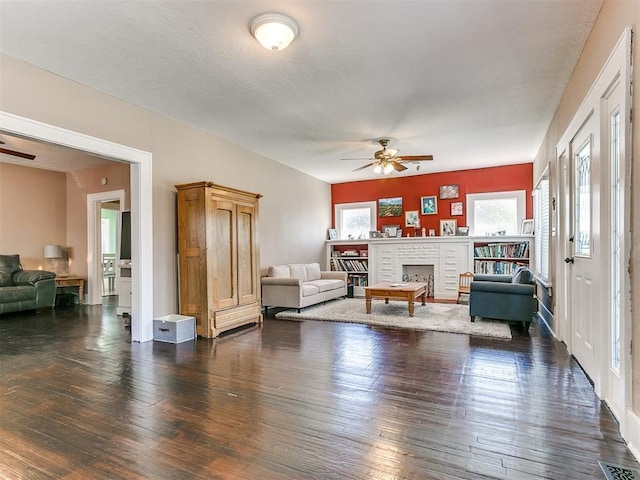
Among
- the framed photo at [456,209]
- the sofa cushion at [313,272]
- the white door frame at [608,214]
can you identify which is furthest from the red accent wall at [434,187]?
the white door frame at [608,214]

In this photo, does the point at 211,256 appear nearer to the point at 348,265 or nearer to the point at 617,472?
the point at 617,472

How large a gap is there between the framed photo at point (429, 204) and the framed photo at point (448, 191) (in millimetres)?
188

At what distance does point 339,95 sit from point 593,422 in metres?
3.44

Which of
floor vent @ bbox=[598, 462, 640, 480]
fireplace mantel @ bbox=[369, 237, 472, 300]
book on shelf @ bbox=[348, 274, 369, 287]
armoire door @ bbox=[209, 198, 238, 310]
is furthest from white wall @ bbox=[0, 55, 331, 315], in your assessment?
floor vent @ bbox=[598, 462, 640, 480]

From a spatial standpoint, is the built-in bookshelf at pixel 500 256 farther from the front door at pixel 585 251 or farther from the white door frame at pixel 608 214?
the white door frame at pixel 608 214

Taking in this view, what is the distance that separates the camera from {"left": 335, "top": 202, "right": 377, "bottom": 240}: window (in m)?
8.47

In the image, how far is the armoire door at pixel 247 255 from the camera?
484 centimetres

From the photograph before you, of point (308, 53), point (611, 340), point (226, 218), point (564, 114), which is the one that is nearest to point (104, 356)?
point (226, 218)

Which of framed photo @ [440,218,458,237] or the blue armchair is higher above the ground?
framed photo @ [440,218,458,237]

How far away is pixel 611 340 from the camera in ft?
7.67

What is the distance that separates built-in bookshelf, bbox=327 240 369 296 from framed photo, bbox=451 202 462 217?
2.01m

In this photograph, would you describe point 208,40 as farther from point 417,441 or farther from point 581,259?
point 581,259

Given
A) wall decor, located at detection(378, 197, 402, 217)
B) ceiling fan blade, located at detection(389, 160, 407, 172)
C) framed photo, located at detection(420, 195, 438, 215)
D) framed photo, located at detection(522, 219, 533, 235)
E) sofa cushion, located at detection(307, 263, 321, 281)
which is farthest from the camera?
wall decor, located at detection(378, 197, 402, 217)

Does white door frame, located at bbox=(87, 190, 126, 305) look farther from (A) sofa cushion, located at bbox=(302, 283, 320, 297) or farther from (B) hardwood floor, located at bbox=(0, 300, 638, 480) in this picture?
(A) sofa cushion, located at bbox=(302, 283, 320, 297)
